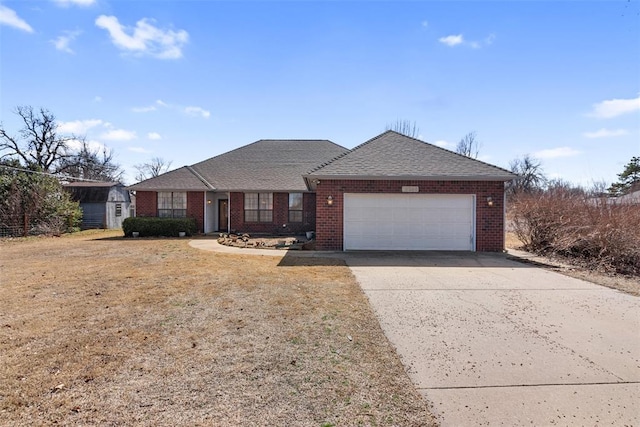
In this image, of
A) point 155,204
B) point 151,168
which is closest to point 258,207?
point 155,204

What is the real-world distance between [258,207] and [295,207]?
209cm

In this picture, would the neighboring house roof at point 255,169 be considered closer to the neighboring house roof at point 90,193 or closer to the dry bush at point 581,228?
the neighboring house roof at point 90,193

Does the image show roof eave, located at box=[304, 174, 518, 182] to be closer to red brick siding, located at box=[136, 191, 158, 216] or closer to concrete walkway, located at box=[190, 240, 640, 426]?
concrete walkway, located at box=[190, 240, 640, 426]

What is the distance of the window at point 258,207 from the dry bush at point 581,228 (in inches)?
463

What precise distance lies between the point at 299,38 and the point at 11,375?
36.5 ft

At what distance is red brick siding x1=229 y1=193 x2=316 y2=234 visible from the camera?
1792cm

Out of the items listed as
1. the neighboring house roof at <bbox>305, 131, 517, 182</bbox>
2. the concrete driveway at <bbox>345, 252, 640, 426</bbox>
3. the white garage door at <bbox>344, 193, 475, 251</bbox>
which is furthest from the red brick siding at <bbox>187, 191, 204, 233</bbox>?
the concrete driveway at <bbox>345, 252, 640, 426</bbox>

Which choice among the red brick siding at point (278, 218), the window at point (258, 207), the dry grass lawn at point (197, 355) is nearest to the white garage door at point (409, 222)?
the dry grass lawn at point (197, 355)

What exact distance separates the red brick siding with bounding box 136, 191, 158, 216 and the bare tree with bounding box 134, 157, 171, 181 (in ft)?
135

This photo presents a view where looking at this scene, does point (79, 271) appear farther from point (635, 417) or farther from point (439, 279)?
point (635, 417)

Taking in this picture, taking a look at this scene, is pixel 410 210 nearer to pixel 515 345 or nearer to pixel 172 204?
pixel 515 345

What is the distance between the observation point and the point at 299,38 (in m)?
11.1

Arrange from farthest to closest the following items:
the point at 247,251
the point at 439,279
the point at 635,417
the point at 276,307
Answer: the point at 247,251 → the point at 439,279 → the point at 276,307 → the point at 635,417

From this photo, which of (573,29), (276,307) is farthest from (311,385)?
(573,29)
